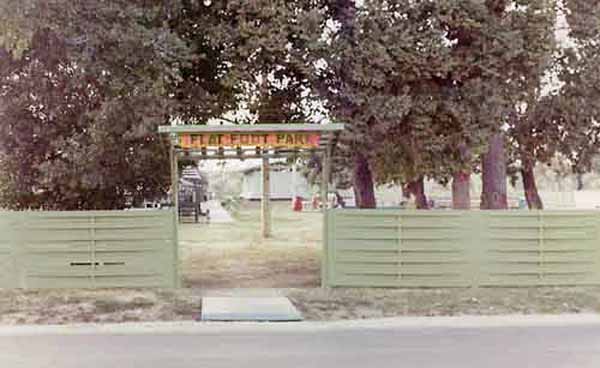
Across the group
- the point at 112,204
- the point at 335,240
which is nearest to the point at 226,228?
the point at 112,204

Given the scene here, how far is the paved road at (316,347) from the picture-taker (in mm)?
7195

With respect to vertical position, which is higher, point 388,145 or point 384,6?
point 384,6

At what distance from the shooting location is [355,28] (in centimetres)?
1352

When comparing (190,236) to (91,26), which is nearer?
(91,26)

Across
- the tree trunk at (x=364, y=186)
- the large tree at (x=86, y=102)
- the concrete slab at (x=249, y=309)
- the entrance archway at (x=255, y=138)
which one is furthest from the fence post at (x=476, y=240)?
the large tree at (x=86, y=102)

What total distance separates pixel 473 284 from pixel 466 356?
4.52m

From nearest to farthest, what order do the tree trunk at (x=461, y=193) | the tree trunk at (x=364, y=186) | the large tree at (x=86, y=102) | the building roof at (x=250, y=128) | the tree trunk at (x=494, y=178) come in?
the building roof at (x=250, y=128) < the large tree at (x=86, y=102) < the tree trunk at (x=494, y=178) < the tree trunk at (x=364, y=186) < the tree trunk at (x=461, y=193)

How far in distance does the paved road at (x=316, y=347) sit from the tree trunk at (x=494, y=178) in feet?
21.4

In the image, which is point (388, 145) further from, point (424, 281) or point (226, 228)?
point (226, 228)

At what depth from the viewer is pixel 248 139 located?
11.4 meters

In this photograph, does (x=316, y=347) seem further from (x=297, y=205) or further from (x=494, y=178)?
(x=297, y=205)

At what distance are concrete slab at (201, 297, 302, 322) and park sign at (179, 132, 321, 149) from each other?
2.45 meters

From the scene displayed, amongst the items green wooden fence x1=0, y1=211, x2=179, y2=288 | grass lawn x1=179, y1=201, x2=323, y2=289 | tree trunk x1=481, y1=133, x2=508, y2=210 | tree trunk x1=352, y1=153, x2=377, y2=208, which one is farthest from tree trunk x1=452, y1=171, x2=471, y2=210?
green wooden fence x1=0, y1=211, x2=179, y2=288

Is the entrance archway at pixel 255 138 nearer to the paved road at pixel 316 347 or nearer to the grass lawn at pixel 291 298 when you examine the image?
the grass lawn at pixel 291 298
